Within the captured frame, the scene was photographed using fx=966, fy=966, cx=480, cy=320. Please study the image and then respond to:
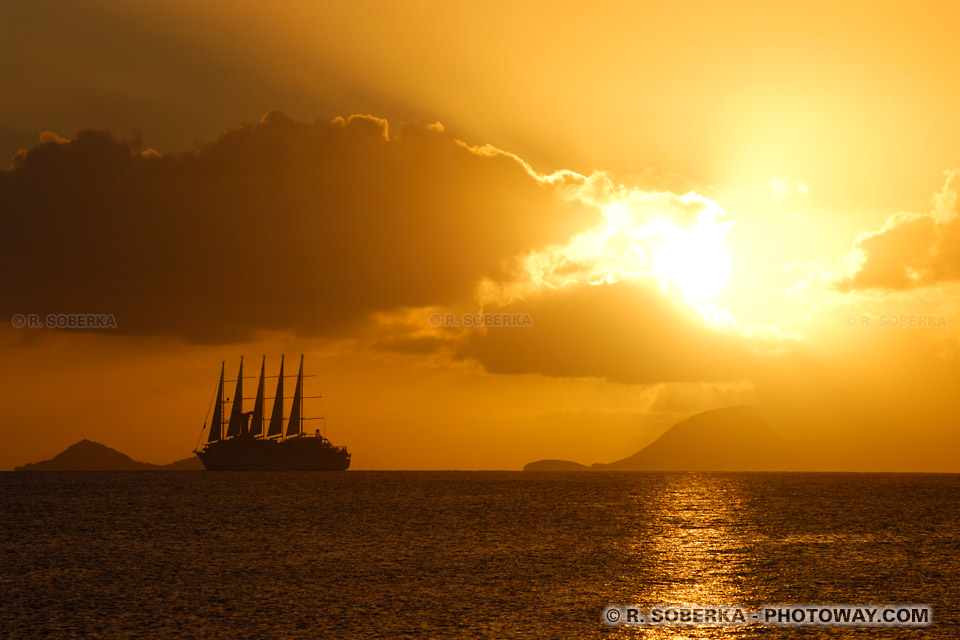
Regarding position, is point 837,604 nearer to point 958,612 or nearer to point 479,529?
point 958,612

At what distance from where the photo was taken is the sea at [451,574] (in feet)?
163

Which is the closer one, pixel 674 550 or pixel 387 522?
pixel 674 550

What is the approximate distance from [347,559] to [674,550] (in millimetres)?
30612

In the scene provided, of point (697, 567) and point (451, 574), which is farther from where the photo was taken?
point (697, 567)

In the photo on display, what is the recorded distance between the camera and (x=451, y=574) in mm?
69688

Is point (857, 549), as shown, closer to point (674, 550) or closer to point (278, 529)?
point (674, 550)

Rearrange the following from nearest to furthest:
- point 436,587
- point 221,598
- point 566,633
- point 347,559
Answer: point 566,633 < point 221,598 < point 436,587 < point 347,559

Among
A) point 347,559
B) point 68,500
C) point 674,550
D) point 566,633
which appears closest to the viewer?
point 566,633

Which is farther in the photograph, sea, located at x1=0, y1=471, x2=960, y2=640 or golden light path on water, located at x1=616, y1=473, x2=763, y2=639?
sea, located at x1=0, y1=471, x2=960, y2=640

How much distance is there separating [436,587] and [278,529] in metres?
49.1

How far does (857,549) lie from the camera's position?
91188 millimetres

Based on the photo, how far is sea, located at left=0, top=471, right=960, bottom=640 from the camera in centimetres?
4978

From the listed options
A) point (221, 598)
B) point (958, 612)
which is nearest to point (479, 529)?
point (221, 598)

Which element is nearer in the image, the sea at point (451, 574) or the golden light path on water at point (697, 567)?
the golden light path on water at point (697, 567)
